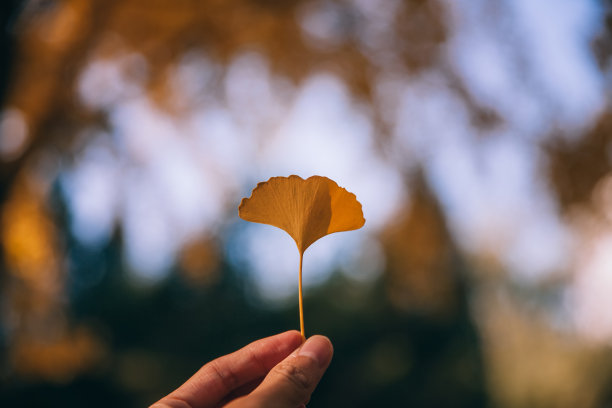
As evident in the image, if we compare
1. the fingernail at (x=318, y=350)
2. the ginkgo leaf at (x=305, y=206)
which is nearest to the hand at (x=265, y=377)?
the fingernail at (x=318, y=350)

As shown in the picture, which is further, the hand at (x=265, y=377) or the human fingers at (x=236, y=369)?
the human fingers at (x=236, y=369)

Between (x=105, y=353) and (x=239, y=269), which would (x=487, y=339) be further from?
(x=105, y=353)

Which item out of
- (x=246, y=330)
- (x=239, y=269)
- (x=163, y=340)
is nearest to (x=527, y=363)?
(x=246, y=330)

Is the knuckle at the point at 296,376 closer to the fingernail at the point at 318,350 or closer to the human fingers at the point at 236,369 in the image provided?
the fingernail at the point at 318,350

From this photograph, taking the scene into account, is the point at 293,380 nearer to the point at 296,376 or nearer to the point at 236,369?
the point at 296,376

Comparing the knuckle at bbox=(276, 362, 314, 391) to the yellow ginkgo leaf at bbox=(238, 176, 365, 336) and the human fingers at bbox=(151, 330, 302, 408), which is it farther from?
the human fingers at bbox=(151, 330, 302, 408)

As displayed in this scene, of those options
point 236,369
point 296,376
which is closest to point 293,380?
point 296,376
